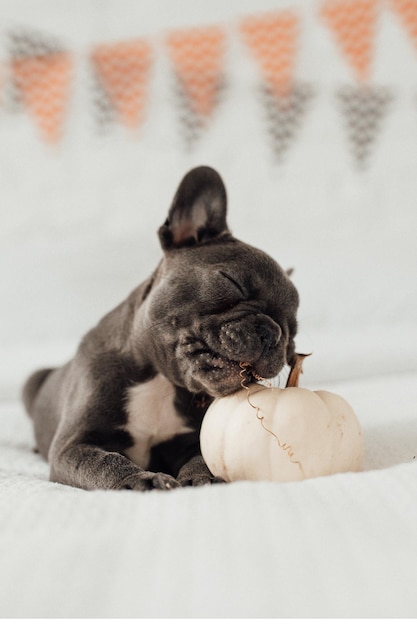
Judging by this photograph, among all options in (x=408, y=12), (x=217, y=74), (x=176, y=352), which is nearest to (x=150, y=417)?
(x=176, y=352)

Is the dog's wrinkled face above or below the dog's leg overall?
above

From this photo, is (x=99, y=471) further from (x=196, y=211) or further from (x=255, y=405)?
(x=196, y=211)

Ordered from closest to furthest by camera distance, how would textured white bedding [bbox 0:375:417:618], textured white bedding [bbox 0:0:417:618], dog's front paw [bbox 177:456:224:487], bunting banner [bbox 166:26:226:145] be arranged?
1. textured white bedding [bbox 0:375:417:618]
2. dog's front paw [bbox 177:456:224:487]
3. textured white bedding [bbox 0:0:417:618]
4. bunting banner [bbox 166:26:226:145]

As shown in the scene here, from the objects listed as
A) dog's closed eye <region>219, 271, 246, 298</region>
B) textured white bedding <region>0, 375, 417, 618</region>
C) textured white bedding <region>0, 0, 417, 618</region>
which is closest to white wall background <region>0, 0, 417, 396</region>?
textured white bedding <region>0, 0, 417, 618</region>

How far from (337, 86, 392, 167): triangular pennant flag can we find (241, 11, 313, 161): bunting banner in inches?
8.6

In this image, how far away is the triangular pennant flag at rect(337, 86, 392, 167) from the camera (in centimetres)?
370

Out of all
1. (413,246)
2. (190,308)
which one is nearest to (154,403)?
(190,308)

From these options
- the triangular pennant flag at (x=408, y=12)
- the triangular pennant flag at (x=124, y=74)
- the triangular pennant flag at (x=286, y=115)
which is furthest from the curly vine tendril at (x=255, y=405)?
the triangular pennant flag at (x=408, y=12)

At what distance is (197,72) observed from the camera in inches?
148

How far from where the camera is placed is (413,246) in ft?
11.8

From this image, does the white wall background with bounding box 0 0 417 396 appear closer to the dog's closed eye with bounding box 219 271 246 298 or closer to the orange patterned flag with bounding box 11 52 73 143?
the orange patterned flag with bounding box 11 52 73 143

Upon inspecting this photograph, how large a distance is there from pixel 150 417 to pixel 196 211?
0.59 m

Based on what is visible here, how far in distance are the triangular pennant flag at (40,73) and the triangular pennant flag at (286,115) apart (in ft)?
3.52

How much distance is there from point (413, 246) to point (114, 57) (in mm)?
1805
